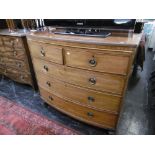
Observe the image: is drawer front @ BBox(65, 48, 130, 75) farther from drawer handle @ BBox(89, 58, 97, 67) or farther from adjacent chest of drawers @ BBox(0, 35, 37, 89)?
adjacent chest of drawers @ BBox(0, 35, 37, 89)

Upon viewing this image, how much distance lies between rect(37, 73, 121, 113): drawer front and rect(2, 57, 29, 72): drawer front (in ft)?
2.13

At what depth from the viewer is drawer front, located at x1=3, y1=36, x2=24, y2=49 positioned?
1.82 m

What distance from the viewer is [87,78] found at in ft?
3.78

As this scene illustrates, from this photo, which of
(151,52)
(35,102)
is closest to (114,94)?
(35,102)

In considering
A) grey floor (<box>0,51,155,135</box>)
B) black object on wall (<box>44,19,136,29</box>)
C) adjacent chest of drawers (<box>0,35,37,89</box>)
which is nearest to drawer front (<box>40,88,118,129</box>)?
grey floor (<box>0,51,155,135</box>)

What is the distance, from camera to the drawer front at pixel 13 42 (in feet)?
5.96

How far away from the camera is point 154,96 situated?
192 cm

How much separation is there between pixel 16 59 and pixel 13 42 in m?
0.28

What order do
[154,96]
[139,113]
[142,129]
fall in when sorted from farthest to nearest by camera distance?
1. [154,96]
2. [139,113]
3. [142,129]

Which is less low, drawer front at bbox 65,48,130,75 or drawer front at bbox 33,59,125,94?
drawer front at bbox 65,48,130,75

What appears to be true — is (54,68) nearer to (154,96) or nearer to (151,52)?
(154,96)

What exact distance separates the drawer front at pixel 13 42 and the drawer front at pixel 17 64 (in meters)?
0.25

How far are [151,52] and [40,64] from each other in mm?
3540
